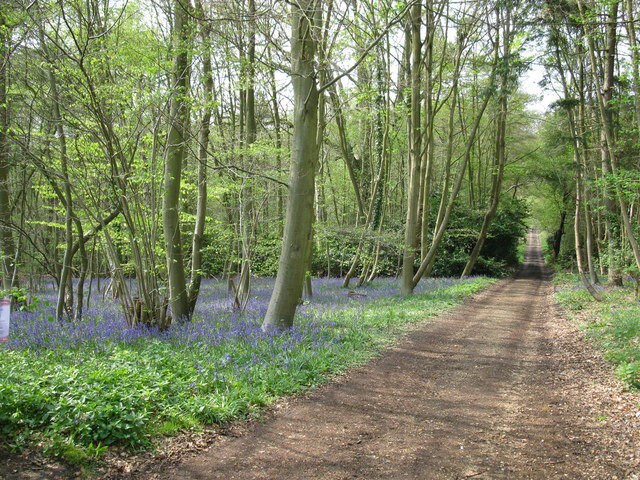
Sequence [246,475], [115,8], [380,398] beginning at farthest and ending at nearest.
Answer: [115,8] → [380,398] → [246,475]

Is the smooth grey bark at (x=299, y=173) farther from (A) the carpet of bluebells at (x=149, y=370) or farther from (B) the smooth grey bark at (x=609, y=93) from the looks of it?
(B) the smooth grey bark at (x=609, y=93)

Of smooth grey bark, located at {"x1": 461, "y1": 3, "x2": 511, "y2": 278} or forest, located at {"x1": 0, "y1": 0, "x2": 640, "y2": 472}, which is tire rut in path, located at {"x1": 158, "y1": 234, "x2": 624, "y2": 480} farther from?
smooth grey bark, located at {"x1": 461, "y1": 3, "x2": 511, "y2": 278}

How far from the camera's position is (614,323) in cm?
961

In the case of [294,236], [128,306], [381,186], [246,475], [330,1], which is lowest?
[246,475]

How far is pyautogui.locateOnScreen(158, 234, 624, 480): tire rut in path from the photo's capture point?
3746mm

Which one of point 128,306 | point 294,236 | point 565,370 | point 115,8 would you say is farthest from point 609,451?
point 115,8

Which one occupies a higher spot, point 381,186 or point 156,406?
point 381,186

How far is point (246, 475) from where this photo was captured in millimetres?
3621

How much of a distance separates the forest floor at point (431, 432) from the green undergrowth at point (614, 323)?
0.25 metres

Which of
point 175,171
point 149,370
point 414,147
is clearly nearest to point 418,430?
point 149,370

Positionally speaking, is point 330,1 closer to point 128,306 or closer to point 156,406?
point 128,306

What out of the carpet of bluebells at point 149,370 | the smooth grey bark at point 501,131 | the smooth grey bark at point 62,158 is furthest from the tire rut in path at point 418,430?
the smooth grey bark at point 501,131

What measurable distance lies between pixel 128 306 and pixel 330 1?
6.56 meters

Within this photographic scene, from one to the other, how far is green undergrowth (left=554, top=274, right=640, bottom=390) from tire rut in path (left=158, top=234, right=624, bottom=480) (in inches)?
40.4
